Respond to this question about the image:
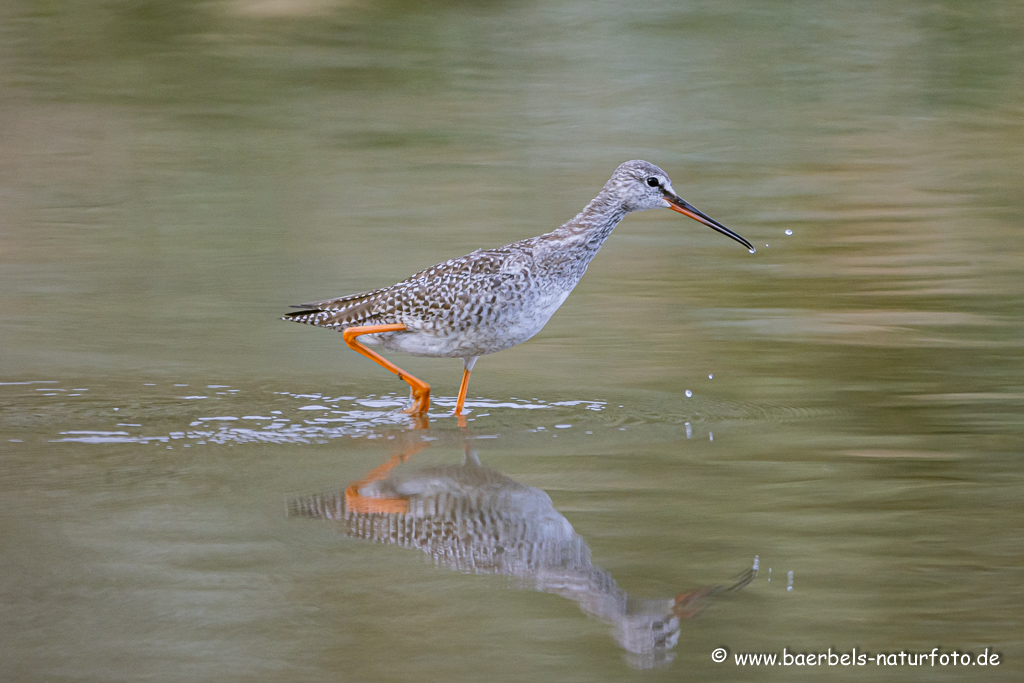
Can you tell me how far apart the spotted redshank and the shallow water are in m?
0.36

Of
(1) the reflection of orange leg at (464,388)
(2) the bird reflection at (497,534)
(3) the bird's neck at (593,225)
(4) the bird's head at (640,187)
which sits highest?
(4) the bird's head at (640,187)

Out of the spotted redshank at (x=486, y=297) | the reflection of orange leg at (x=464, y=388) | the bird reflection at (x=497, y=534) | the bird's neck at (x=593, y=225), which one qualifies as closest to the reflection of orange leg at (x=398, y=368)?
the spotted redshank at (x=486, y=297)

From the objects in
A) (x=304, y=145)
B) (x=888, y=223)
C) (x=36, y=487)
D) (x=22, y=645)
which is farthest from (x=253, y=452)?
(x=304, y=145)

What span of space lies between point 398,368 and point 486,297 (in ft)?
2.41

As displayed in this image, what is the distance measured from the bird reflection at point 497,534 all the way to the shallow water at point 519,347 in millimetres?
43

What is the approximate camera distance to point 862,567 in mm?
4898

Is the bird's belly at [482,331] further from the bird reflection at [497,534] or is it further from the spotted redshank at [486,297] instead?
the bird reflection at [497,534]

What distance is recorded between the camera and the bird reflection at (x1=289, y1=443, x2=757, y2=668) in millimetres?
4547

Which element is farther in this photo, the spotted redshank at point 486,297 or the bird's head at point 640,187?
the bird's head at point 640,187

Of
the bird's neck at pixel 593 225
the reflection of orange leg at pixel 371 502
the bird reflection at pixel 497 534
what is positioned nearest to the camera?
the bird reflection at pixel 497 534

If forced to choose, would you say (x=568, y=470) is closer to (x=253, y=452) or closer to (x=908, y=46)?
(x=253, y=452)

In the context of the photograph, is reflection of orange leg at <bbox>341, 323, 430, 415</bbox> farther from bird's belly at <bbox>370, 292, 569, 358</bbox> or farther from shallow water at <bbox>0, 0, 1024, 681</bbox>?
shallow water at <bbox>0, 0, 1024, 681</bbox>

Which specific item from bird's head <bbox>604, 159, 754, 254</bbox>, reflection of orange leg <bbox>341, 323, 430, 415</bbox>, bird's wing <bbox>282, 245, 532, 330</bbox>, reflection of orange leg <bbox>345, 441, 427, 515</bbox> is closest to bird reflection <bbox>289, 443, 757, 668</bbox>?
reflection of orange leg <bbox>345, 441, 427, 515</bbox>

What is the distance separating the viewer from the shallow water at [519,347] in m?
4.57
